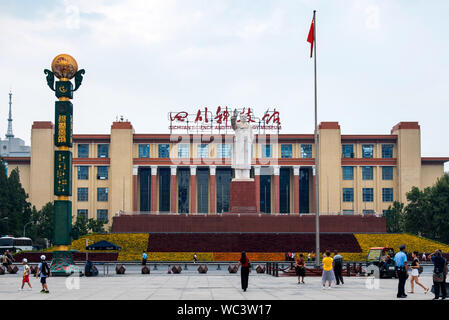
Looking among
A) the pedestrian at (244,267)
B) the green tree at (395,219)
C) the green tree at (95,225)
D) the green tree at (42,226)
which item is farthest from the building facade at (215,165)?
the pedestrian at (244,267)

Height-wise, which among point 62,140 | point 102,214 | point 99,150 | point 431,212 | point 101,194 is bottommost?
point 102,214

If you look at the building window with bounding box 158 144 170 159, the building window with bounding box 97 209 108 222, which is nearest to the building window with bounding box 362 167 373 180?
the building window with bounding box 158 144 170 159

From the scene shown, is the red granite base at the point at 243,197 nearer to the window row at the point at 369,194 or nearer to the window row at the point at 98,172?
the window row at the point at 369,194

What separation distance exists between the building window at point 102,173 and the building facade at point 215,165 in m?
0.17

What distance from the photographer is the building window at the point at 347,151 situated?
108 meters

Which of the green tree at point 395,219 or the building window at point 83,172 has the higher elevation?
the building window at point 83,172

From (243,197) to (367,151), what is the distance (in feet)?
123

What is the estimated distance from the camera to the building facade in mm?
104812

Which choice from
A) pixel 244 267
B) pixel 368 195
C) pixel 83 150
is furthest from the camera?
pixel 83 150

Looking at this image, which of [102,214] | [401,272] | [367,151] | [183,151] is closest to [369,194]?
[367,151]

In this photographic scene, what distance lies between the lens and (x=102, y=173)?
108 metres

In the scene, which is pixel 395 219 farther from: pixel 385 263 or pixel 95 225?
pixel 385 263

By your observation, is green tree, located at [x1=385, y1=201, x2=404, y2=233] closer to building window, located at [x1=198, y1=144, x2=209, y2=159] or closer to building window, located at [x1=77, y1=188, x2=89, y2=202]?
building window, located at [x1=198, y1=144, x2=209, y2=159]

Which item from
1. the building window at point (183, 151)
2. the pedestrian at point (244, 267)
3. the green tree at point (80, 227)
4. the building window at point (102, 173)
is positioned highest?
the building window at point (183, 151)
